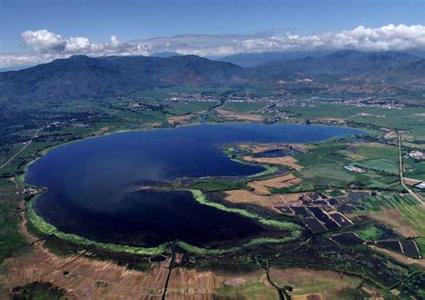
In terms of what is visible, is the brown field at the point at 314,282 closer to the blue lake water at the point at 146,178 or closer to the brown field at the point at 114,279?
the brown field at the point at 114,279

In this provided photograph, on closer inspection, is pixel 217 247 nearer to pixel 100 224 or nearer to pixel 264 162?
pixel 100 224

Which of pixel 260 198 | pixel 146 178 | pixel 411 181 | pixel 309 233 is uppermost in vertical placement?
pixel 146 178

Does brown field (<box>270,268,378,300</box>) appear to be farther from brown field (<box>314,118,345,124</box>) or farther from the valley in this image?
brown field (<box>314,118,345,124</box>)

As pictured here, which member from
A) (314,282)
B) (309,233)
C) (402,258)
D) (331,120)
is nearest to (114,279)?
(314,282)

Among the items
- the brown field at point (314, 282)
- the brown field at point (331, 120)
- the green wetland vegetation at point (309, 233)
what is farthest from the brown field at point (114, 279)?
the brown field at point (331, 120)

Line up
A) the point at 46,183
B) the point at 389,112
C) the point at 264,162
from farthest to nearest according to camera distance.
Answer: the point at 389,112, the point at 264,162, the point at 46,183

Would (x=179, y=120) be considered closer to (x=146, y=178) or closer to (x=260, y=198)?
(x=146, y=178)

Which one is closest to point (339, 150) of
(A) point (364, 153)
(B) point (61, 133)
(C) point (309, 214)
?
(A) point (364, 153)
